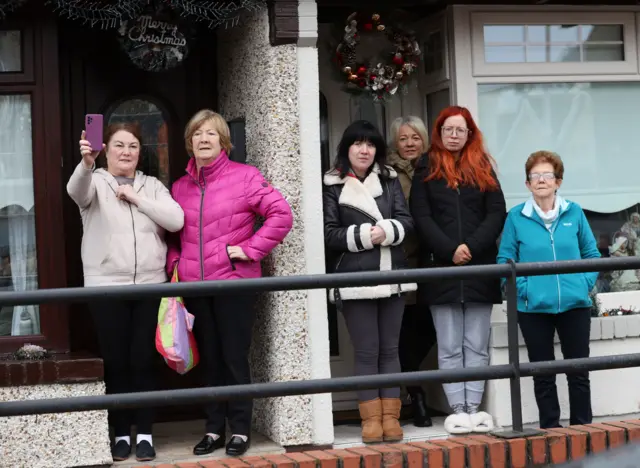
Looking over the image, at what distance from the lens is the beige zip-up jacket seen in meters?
6.32

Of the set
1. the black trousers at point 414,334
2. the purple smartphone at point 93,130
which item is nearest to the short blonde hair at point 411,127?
the black trousers at point 414,334

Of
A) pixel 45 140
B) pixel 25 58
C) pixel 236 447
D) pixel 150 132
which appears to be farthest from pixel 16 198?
pixel 236 447

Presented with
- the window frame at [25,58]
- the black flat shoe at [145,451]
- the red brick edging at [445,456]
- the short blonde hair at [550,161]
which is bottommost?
the black flat shoe at [145,451]

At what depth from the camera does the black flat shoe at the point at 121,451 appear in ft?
20.7

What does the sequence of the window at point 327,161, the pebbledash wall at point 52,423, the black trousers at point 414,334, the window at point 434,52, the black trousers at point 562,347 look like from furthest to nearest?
the window at point 327,161 < the window at point 434,52 < the black trousers at point 414,334 < the black trousers at point 562,347 < the pebbledash wall at point 52,423

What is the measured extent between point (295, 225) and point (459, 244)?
938 millimetres

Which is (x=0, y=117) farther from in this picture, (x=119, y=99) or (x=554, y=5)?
(x=554, y=5)

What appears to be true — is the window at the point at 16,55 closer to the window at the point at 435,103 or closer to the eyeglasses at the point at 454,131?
the eyeglasses at the point at 454,131

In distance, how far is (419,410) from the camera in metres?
7.08

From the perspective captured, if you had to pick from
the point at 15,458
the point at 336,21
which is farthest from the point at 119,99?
the point at 15,458

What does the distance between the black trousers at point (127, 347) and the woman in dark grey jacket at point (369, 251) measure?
1047mm

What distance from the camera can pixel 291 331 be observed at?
21.5 feet

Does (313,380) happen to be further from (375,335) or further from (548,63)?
(548,63)

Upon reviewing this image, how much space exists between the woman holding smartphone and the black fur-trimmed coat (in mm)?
890
